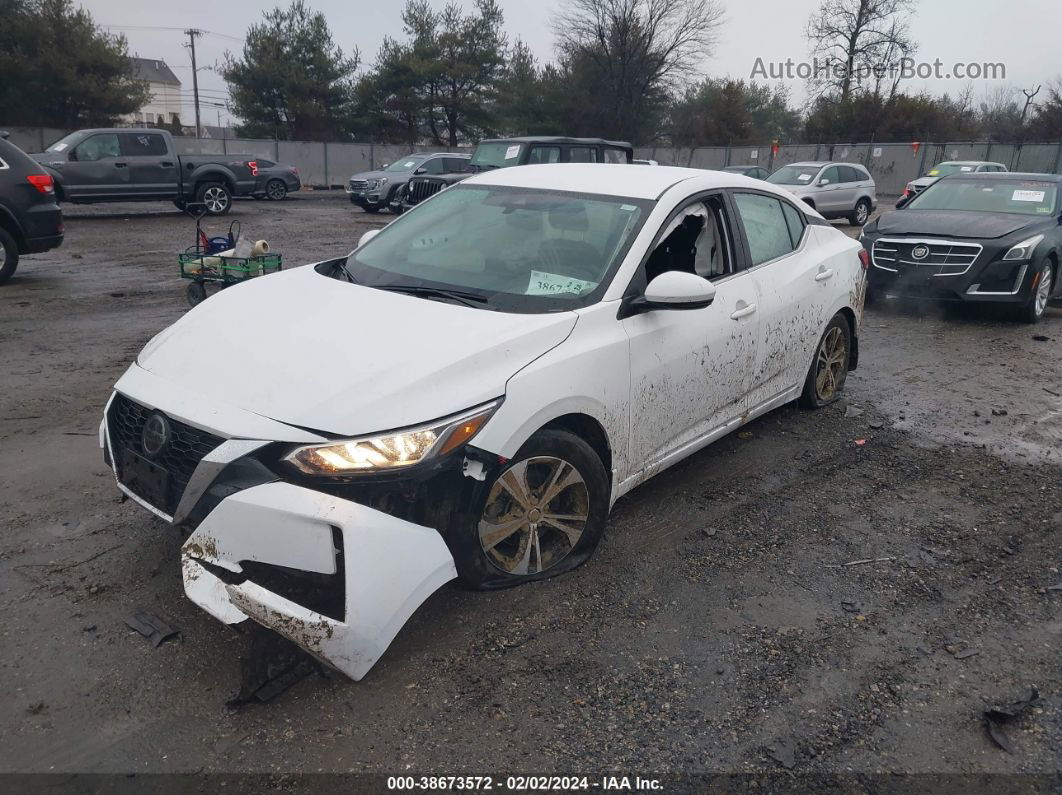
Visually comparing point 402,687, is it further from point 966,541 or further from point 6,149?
point 6,149

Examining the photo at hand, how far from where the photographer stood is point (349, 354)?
2.98m

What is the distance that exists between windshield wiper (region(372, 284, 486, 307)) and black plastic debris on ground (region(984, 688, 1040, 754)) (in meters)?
2.43

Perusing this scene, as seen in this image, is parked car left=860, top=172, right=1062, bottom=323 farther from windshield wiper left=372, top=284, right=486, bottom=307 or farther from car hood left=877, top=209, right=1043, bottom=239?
windshield wiper left=372, top=284, right=486, bottom=307

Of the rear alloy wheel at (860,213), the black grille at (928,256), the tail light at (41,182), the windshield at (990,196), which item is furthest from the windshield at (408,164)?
the black grille at (928,256)

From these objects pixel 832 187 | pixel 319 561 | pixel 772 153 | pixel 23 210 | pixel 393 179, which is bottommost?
pixel 319 561

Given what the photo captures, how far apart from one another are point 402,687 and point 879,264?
809cm

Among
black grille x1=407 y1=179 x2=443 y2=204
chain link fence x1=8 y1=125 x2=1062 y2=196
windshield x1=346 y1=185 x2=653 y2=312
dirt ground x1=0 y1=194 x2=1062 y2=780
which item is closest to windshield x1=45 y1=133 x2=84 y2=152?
black grille x1=407 y1=179 x2=443 y2=204

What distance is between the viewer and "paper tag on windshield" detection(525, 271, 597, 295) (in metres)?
3.56

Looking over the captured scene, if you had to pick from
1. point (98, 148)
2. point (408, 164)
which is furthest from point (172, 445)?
point (408, 164)

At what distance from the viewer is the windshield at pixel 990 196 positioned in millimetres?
9219

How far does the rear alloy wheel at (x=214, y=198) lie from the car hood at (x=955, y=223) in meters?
15.4

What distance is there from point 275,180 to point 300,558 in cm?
2306

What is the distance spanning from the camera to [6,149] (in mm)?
9469

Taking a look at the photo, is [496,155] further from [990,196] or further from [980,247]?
[980,247]
